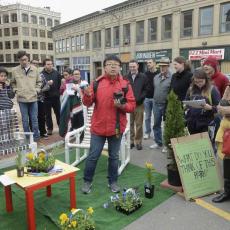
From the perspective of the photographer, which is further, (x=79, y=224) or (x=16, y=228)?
(x=16, y=228)

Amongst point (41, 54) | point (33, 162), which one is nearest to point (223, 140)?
point (33, 162)

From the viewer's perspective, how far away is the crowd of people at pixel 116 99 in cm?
367

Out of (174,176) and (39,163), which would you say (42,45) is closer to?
(174,176)

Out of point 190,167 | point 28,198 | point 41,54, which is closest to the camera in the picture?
point 28,198

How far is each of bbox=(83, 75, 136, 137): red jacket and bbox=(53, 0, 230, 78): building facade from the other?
17.8 meters

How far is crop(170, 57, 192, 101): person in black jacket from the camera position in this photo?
4.90 m

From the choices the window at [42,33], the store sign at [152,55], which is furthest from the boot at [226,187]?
the window at [42,33]

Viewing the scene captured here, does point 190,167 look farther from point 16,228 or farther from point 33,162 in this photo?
point 16,228

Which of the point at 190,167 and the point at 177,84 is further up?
the point at 177,84

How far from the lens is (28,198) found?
9.46ft

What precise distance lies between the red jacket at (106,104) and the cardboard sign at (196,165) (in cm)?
78

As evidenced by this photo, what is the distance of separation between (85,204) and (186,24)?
21.1m

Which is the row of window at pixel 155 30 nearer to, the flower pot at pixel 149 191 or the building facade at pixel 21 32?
the flower pot at pixel 149 191

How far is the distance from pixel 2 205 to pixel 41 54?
65.5 m
